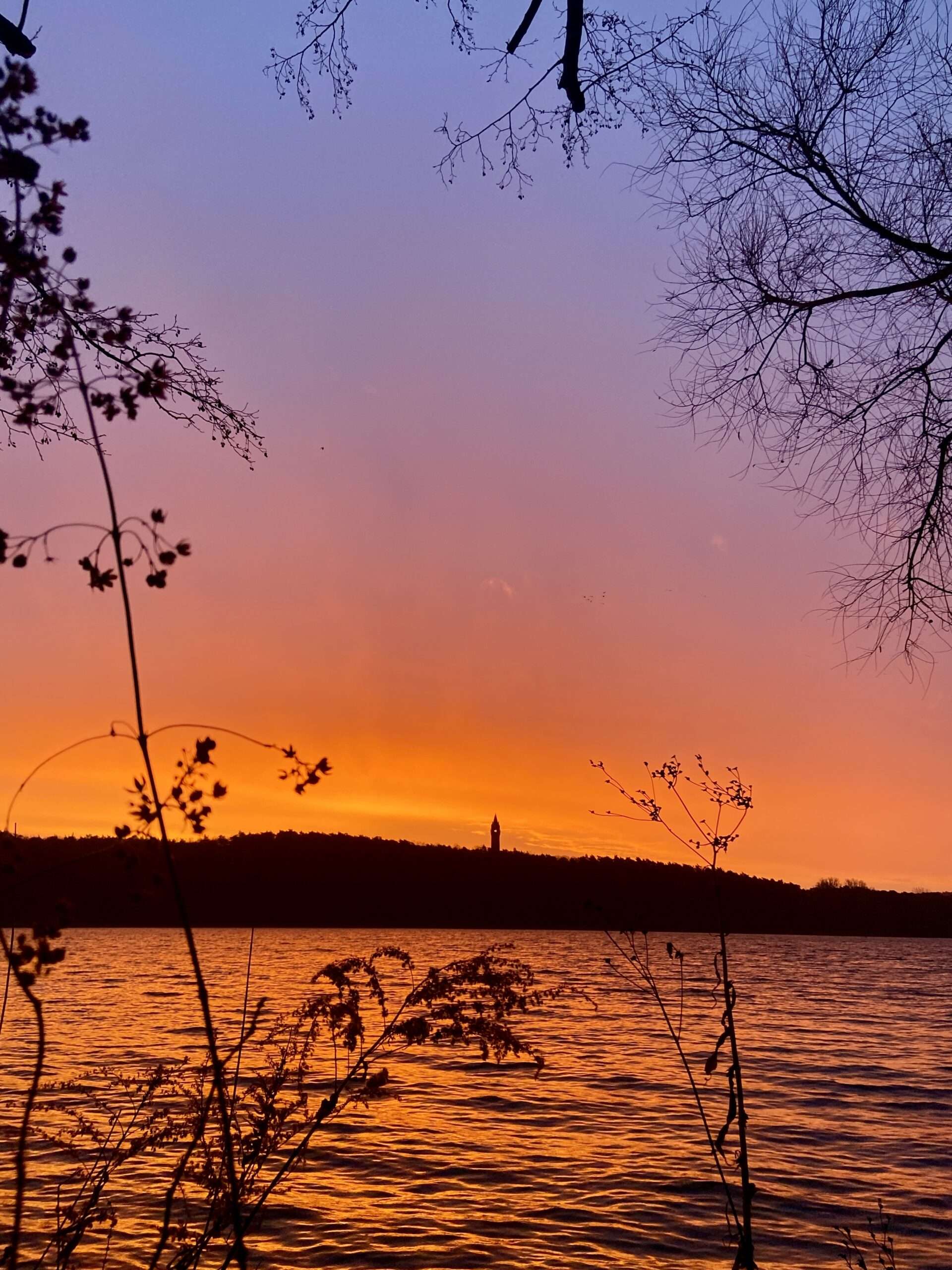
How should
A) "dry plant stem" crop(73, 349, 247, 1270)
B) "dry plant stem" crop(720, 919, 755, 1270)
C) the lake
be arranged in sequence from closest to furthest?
"dry plant stem" crop(73, 349, 247, 1270)
"dry plant stem" crop(720, 919, 755, 1270)
the lake

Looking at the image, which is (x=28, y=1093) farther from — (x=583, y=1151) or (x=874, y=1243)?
(x=583, y=1151)

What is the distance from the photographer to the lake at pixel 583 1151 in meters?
11.2

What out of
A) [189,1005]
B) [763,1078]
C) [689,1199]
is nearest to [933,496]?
[689,1199]

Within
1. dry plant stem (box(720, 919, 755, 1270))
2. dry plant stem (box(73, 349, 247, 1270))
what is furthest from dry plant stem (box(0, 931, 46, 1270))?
dry plant stem (box(720, 919, 755, 1270))

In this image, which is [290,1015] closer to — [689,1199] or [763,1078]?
[689,1199]

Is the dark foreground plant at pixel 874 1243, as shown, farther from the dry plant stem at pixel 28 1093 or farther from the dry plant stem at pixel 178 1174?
the dry plant stem at pixel 28 1093

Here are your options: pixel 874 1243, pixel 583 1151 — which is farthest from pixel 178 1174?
pixel 583 1151

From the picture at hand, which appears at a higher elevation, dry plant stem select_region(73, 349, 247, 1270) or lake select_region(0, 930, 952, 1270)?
dry plant stem select_region(73, 349, 247, 1270)

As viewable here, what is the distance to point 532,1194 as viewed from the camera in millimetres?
13094

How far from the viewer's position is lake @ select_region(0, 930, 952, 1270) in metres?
11.2

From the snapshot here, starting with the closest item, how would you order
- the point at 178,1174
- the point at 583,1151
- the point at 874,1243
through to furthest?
the point at 178,1174, the point at 874,1243, the point at 583,1151

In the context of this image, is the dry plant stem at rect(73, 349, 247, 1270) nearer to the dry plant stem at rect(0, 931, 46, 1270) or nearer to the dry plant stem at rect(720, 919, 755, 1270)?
the dry plant stem at rect(0, 931, 46, 1270)

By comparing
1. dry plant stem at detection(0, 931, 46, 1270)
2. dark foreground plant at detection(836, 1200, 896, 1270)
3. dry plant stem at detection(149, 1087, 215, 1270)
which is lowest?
dark foreground plant at detection(836, 1200, 896, 1270)

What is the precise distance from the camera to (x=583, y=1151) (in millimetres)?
15617
